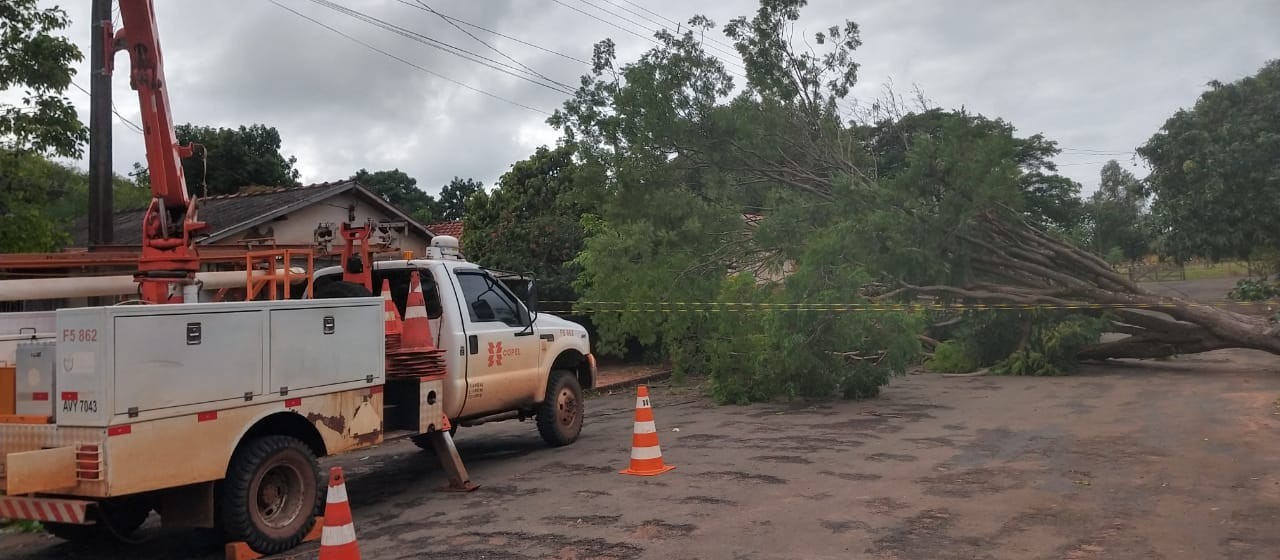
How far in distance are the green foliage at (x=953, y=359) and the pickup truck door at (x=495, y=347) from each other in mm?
11216

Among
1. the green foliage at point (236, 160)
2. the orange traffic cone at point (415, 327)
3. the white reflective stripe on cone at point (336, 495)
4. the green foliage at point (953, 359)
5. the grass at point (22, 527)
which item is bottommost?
the grass at point (22, 527)

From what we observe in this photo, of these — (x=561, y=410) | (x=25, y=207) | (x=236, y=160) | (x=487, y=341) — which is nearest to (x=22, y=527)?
(x=487, y=341)

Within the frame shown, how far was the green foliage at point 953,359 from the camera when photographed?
1842cm

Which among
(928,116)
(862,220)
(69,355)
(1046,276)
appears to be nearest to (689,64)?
(862,220)

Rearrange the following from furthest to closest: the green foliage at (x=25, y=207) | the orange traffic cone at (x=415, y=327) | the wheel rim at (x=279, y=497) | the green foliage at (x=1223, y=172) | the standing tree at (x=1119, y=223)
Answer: the standing tree at (x=1119, y=223) < the green foliage at (x=1223, y=172) < the green foliage at (x=25, y=207) < the orange traffic cone at (x=415, y=327) < the wheel rim at (x=279, y=497)

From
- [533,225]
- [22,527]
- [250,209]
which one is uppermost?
[250,209]

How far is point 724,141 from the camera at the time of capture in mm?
16000

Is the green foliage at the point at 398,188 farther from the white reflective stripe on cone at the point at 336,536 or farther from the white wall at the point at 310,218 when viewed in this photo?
the white reflective stripe on cone at the point at 336,536

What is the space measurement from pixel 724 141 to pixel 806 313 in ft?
12.6

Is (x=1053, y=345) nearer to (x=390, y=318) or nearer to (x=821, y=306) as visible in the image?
(x=821, y=306)

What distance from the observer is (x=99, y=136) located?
1109 centimetres

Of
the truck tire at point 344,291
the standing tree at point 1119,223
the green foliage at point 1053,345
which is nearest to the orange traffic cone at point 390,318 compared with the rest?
the truck tire at point 344,291

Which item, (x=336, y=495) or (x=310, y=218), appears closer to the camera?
(x=336, y=495)

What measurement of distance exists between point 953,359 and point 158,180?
15254mm
